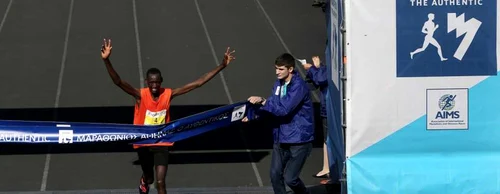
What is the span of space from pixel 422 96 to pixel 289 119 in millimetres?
1437

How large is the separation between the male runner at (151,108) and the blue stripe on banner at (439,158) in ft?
6.56

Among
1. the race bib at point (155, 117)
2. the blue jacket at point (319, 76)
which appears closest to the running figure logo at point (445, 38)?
the blue jacket at point (319, 76)

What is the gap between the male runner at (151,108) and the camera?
10391 millimetres

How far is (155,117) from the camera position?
10703 mm

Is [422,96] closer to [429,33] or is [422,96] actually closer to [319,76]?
[429,33]

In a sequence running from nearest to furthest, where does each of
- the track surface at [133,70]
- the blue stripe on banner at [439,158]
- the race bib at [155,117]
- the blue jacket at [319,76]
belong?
the blue stripe on banner at [439,158] → the race bib at [155,117] → the blue jacket at [319,76] → the track surface at [133,70]

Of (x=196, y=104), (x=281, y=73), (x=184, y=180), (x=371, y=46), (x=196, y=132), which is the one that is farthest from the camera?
(x=196, y=104)

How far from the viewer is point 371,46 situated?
9344 mm

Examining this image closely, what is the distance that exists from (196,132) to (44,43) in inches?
331

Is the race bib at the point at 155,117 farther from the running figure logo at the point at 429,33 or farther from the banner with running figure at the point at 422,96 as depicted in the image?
the running figure logo at the point at 429,33

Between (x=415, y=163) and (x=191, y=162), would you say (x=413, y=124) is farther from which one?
(x=191, y=162)

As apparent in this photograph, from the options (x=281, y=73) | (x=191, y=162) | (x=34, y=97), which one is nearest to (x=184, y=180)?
(x=191, y=162)

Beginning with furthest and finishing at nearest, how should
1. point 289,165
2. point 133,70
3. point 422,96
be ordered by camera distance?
point 133,70 < point 289,165 < point 422,96

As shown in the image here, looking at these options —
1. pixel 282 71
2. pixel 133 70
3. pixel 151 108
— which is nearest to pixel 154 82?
pixel 151 108
